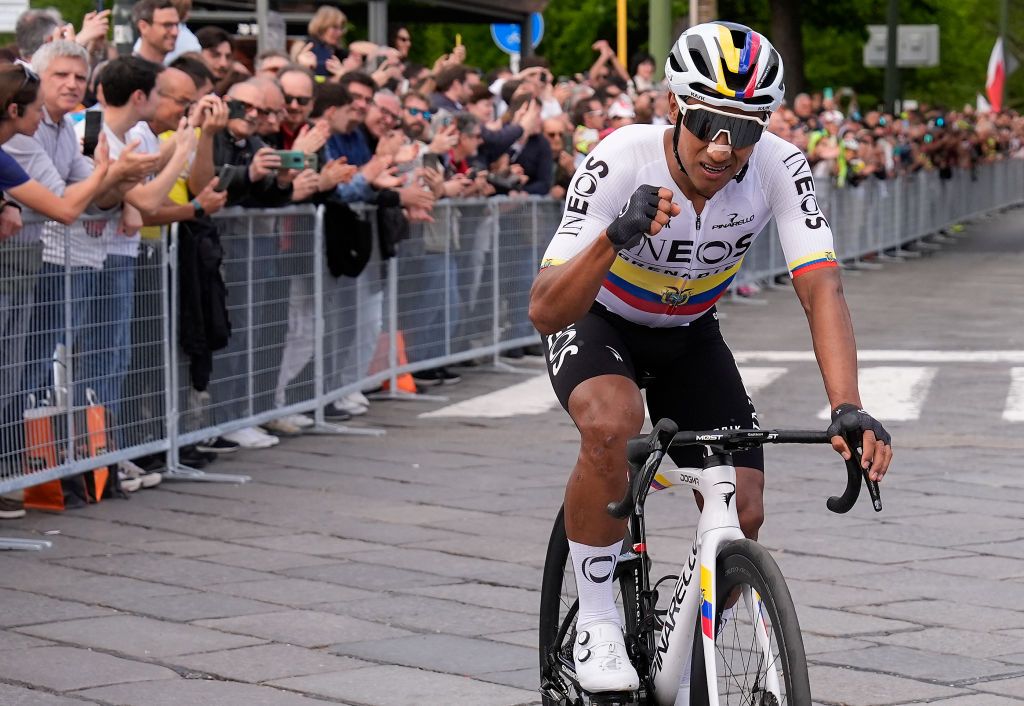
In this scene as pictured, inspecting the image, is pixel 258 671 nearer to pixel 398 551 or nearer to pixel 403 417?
pixel 398 551

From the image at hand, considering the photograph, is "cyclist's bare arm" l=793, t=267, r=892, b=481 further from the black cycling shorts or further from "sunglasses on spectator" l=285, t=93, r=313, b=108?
"sunglasses on spectator" l=285, t=93, r=313, b=108

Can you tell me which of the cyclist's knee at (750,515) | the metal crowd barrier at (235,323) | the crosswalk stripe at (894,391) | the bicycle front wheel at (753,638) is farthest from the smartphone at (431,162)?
the bicycle front wheel at (753,638)

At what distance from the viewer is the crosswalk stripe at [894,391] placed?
12008 mm

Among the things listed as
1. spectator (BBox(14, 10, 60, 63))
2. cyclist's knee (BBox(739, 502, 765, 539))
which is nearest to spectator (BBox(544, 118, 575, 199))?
spectator (BBox(14, 10, 60, 63))

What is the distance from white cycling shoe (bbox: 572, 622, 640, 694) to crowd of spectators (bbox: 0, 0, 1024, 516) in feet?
13.8

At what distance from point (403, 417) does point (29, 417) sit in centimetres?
401

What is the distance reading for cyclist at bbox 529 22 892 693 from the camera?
425cm

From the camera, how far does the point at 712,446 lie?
416cm

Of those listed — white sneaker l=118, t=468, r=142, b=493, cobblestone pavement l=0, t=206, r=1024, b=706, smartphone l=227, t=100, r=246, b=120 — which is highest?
smartphone l=227, t=100, r=246, b=120

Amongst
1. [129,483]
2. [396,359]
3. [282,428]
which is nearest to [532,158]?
[396,359]

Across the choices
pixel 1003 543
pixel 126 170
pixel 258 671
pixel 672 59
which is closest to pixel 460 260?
pixel 126 170

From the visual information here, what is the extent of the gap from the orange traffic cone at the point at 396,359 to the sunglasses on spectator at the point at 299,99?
212cm

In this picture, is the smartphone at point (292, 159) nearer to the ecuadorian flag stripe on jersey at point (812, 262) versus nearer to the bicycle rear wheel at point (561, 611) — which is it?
the bicycle rear wheel at point (561, 611)

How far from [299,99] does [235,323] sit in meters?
1.56
